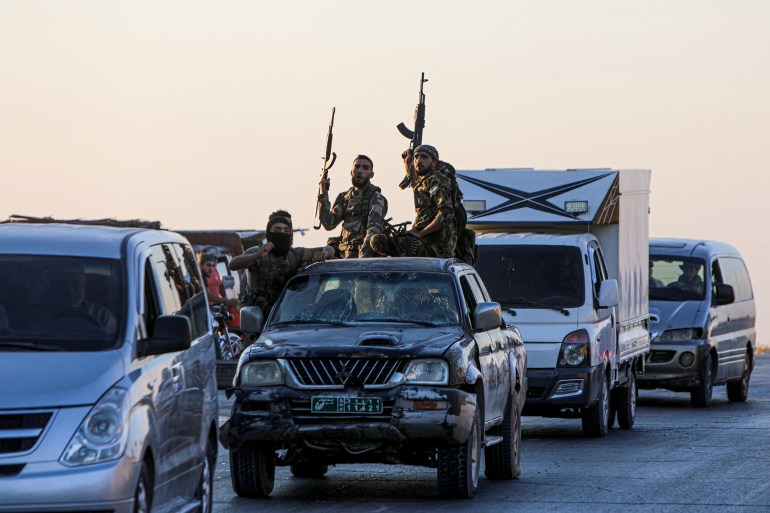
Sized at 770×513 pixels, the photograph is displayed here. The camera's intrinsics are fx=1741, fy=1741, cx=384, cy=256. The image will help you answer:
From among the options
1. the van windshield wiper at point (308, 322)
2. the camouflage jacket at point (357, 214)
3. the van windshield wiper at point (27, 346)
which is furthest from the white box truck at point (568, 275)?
the van windshield wiper at point (27, 346)

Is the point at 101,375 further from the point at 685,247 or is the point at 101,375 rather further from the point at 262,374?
the point at 685,247

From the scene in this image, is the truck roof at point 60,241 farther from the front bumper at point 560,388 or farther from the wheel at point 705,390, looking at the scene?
the wheel at point 705,390

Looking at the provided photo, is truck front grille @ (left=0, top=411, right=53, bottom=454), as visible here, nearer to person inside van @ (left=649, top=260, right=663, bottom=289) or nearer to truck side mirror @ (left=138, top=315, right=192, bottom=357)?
truck side mirror @ (left=138, top=315, right=192, bottom=357)

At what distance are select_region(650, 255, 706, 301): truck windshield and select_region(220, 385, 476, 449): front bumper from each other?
13.4m

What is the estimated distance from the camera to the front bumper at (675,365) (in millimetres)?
24391

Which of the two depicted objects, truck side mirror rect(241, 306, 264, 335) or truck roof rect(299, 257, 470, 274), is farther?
truck roof rect(299, 257, 470, 274)

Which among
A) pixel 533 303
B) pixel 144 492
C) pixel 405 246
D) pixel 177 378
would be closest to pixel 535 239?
pixel 533 303

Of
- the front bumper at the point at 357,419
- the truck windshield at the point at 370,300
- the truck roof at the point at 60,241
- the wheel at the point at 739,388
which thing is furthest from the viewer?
the wheel at the point at 739,388

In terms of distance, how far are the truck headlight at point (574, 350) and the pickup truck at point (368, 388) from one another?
5102 millimetres

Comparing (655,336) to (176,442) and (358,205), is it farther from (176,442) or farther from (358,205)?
(176,442)

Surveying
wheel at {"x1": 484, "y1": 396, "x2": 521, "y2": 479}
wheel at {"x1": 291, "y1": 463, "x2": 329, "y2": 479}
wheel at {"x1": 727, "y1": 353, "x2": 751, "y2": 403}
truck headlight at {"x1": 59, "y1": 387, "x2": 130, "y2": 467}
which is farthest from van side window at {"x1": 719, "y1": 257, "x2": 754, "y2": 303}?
truck headlight at {"x1": 59, "y1": 387, "x2": 130, "y2": 467}

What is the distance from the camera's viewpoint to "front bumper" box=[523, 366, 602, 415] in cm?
1827

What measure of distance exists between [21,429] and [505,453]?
6681 millimetres

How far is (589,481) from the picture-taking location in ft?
46.1
